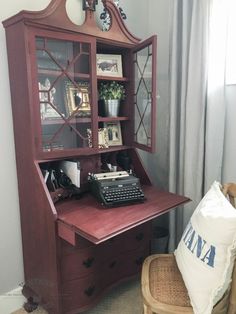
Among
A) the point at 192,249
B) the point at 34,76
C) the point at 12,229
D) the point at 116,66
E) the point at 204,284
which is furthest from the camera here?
the point at 116,66

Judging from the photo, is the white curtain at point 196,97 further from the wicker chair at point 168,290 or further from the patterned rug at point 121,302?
the patterned rug at point 121,302

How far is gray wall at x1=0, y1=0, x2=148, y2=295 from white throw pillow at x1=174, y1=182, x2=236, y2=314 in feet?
3.47

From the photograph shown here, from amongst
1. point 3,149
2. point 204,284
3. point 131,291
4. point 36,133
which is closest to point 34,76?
point 36,133

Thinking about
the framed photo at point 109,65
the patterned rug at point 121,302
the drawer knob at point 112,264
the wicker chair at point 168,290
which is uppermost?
the framed photo at point 109,65

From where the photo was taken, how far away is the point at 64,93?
157 centimetres

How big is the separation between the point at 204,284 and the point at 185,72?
137 cm

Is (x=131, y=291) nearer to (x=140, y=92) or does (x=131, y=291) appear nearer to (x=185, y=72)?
(x=140, y=92)

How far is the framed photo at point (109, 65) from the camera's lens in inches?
70.9

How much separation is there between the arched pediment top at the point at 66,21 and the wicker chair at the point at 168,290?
1111 mm

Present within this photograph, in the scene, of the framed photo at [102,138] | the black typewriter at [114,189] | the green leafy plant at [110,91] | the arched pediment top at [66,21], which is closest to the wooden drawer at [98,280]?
the black typewriter at [114,189]

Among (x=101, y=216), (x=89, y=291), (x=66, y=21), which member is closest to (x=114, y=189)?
(x=101, y=216)

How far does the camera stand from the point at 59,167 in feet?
5.68

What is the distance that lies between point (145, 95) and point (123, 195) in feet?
2.28

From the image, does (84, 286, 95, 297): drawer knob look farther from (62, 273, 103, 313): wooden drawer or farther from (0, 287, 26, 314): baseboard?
(0, 287, 26, 314): baseboard
